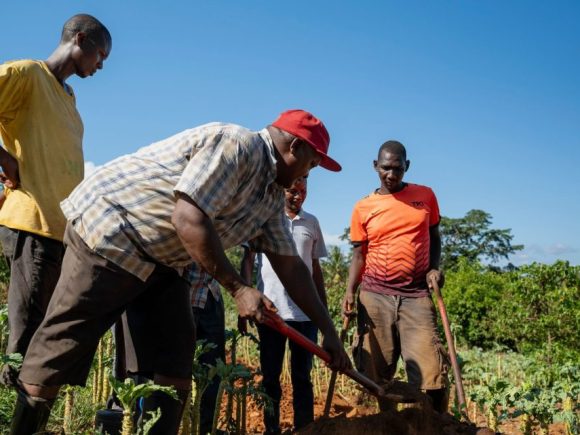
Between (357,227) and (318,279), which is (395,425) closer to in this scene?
(318,279)

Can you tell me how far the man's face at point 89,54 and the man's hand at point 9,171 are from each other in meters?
0.65

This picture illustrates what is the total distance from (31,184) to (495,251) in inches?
1641

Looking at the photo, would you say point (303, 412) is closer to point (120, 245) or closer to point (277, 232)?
point (277, 232)

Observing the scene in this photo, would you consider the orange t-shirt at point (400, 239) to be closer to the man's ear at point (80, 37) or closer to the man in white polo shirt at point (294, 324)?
the man in white polo shirt at point (294, 324)

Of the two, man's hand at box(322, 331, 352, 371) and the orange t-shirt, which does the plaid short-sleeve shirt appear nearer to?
man's hand at box(322, 331, 352, 371)

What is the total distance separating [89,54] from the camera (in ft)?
11.0

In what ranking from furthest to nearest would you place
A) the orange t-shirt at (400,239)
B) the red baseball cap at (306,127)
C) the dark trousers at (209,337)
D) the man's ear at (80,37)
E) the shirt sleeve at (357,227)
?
the shirt sleeve at (357,227)
the orange t-shirt at (400,239)
the dark trousers at (209,337)
the man's ear at (80,37)
the red baseball cap at (306,127)

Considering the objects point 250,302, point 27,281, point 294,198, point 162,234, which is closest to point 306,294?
point 250,302

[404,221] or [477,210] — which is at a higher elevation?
[477,210]

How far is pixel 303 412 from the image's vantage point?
4.57m

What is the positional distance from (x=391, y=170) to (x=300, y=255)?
3.14ft

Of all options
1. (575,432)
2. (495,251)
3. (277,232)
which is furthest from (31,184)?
(495,251)

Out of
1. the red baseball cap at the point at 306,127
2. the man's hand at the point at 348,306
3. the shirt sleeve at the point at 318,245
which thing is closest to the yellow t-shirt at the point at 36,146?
the red baseball cap at the point at 306,127

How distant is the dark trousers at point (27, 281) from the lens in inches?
119
